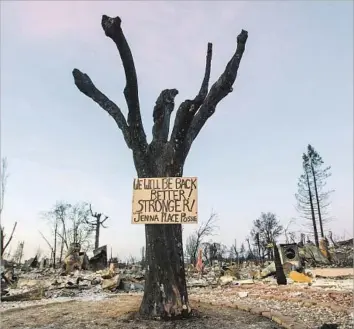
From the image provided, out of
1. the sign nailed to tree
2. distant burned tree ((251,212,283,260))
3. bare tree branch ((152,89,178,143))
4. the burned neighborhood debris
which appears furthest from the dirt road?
distant burned tree ((251,212,283,260))

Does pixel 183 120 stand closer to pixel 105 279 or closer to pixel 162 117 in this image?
pixel 162 117

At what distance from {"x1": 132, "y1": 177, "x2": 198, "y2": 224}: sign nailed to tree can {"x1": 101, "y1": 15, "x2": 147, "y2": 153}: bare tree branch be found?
0.77 m

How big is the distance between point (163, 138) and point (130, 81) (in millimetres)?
1066

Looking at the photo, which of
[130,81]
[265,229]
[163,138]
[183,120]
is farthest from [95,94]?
[265,229]

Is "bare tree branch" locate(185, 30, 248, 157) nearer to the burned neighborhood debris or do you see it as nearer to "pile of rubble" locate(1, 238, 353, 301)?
"pile of rubble" locate(1, 238, 353, 301)

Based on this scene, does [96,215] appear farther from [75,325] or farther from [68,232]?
[75,325]

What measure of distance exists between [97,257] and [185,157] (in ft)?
60.8

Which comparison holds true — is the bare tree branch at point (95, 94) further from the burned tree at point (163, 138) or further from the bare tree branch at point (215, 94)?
the bare tree branch at point (215, 94)

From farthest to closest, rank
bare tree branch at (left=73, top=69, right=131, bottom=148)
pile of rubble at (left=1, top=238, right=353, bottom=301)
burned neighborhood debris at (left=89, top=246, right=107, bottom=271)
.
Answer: burned neighborhood debris at (left=89, top=246, right=107, bottom=271)
pile of rubble at (left=1, top=238, right=353, bottom=301)
bare tree branch at (left=73, top=69, right=131, bottom=148)

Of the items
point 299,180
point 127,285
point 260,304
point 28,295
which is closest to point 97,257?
point 127,285

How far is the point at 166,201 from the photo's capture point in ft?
15.5

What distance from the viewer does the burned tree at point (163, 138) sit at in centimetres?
471

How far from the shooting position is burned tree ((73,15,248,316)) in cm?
471

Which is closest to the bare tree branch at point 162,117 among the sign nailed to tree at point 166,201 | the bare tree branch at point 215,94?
the bare tree branch at point 215,94
